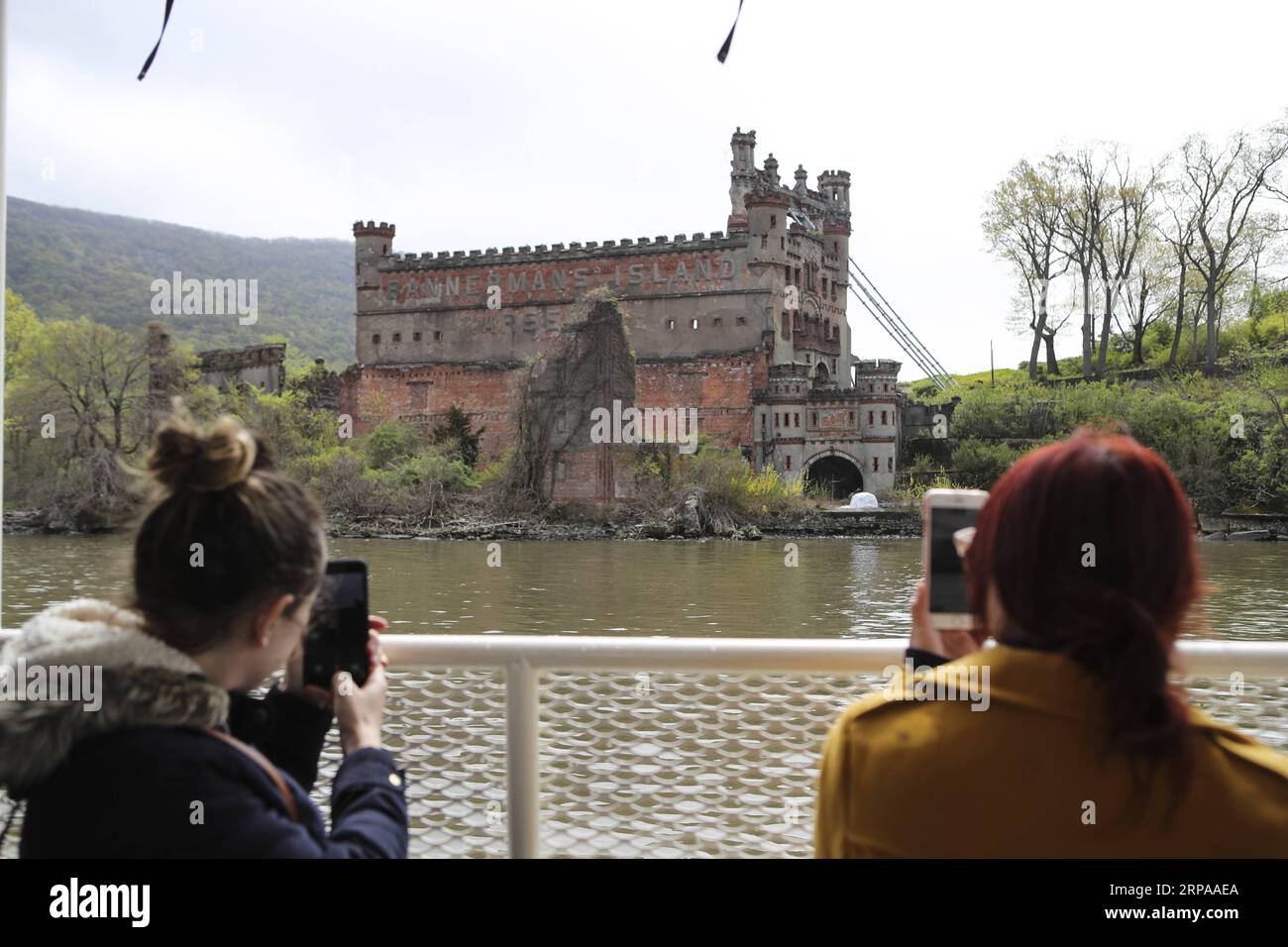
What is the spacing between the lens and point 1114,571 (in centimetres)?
112

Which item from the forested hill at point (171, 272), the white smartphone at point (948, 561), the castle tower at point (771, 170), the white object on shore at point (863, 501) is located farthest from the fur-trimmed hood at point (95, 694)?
the castle tower at point (771, 170)

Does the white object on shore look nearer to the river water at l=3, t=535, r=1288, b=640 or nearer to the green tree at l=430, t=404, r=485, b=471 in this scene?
the river water at l=3, t=535, r=1288, b=640

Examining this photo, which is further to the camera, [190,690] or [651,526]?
[651,526]

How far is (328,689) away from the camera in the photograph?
1528 millimetres

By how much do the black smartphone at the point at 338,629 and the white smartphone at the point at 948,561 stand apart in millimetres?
706

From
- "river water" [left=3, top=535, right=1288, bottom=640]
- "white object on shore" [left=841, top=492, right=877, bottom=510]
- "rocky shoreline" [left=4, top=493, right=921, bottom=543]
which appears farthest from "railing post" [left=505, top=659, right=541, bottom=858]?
"white object on shore" [left=841, top=492, right=877, bottom=510]

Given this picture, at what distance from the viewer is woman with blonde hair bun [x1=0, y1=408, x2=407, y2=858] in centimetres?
117

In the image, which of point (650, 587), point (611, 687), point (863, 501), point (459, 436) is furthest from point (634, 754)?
point (459, 436)

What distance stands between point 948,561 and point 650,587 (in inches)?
667

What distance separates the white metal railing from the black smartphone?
326 mm

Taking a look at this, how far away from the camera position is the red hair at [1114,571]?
3.63ft

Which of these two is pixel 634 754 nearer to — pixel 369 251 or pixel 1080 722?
pixel 1080 722

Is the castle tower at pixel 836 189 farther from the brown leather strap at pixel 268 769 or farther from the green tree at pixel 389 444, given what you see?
the brown leather strap at pixel 268 769
